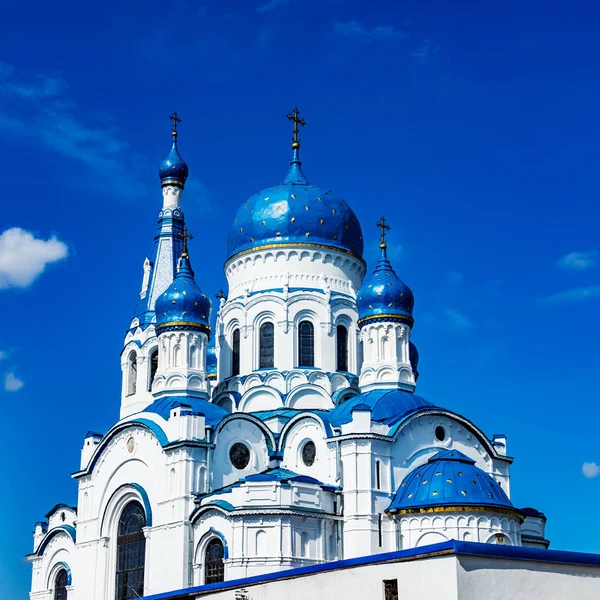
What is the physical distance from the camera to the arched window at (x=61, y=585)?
1220 inches

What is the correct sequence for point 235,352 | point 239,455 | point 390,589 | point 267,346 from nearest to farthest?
point 390,589 < point 239,455 < point 267,346 < point 235,352

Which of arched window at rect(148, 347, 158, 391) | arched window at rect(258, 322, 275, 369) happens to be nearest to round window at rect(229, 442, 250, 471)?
arched window at rect(258, 322, 275, 369)

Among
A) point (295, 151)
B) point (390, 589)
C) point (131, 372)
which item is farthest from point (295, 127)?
point (390, 589)

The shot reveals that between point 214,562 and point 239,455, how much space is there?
128 inches

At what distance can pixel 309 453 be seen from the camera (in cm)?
2834

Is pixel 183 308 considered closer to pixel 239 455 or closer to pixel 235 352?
pixel 235 352

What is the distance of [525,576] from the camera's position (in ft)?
45.8

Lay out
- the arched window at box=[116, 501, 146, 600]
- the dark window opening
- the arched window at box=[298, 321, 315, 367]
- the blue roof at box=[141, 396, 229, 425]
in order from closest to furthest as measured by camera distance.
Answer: the dark window opening, the arched window at box=[116, 501, 146, 600], the blue roof at box=[141, 396, 229, 425], the arched window at box=[298, 321, 315, 367]

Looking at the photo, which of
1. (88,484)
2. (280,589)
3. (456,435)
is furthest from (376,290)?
(280,589)

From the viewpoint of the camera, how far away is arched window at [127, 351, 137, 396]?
33.6m

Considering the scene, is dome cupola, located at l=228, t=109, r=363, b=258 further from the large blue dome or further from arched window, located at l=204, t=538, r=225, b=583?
arched window, located at l=204, t=538, r=225, b=583

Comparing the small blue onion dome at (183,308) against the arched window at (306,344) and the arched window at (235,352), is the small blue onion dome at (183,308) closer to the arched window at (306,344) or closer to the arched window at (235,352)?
the arched window at (235,352)

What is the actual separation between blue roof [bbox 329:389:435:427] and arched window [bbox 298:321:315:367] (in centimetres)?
215

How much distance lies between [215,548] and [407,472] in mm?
4760
